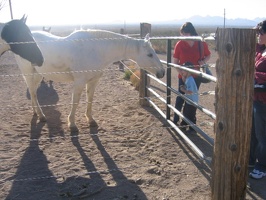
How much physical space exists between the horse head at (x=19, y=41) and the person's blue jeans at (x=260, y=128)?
3.11 m

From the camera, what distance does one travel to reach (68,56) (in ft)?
16.4

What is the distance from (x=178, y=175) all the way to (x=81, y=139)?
1842 mm

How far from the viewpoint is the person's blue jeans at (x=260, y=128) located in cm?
315

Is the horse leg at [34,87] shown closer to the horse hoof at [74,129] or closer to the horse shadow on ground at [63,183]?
the horse hoof at [74,129]

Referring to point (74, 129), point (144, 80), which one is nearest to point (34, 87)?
point (74, 129)

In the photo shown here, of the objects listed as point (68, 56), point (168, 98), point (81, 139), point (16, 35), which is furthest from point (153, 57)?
point (16, 35)

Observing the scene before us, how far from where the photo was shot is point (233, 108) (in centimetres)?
191

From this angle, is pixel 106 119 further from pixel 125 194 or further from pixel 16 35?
pixel 125 194

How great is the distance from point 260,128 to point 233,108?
1551mm

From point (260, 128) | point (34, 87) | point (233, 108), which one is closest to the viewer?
point (233, 108)

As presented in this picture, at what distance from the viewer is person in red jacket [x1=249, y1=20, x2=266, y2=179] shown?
116 inches

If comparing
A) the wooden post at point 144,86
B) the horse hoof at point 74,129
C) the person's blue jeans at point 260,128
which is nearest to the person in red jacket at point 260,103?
the person's blue jeans at point 260,128

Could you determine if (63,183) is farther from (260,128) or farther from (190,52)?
(190,52)

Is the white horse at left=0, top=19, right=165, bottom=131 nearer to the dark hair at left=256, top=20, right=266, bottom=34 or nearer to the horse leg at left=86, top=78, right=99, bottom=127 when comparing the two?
the horse leg at left=86, top=78, right=99, bottom=127
